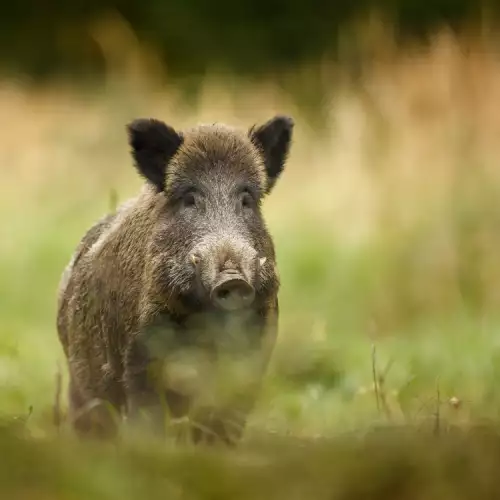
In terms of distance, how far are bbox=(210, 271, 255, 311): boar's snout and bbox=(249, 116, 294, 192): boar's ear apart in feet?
3.06

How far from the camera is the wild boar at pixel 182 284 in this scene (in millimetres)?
3291

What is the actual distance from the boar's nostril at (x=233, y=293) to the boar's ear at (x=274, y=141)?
37.4 inches

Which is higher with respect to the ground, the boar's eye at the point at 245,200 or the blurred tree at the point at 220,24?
the blurred tree at the point at 220,24

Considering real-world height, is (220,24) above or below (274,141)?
above

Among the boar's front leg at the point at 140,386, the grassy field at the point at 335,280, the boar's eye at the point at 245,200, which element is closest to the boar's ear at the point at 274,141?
the boar's eye at the point at 245,200

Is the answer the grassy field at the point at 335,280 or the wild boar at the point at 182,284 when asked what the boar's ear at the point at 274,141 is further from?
the grassy field at the point at 335,280

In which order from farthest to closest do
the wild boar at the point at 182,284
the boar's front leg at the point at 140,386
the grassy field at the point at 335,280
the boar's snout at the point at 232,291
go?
the boar's front leg at the point at 140,386 → the wild boar at the point at 182,284 → the boar's snout at the point at 232,291 → the grassy field at the point at 335,280

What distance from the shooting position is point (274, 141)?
4.10 m

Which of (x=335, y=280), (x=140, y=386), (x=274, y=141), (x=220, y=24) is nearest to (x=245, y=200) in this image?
(x=274, y=141)

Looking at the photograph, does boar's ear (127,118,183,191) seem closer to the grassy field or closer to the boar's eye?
the boar's eye

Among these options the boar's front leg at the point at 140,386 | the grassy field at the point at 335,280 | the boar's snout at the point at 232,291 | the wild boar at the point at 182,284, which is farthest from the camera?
the boar's front leg at the point at 140,386

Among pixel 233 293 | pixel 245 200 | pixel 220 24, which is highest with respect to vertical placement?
pixel 220 24

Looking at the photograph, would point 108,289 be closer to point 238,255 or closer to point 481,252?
point 238,255

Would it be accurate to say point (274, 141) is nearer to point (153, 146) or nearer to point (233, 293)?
point (153, 146)
